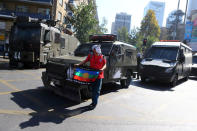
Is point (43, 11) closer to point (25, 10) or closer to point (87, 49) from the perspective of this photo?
point (25, 10)

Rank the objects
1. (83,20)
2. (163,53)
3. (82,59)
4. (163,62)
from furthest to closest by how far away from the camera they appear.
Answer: (83,20) → (163,53) → (163,62) → (82,59)

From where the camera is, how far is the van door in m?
6.45

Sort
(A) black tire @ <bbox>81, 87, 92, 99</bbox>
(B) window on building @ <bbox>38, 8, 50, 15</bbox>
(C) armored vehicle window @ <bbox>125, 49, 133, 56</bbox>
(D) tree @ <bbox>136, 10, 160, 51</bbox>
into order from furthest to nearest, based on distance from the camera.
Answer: (D) tree @ <bbox>136, 10, 160, 51</bbox>
(B) window on building @ <bbox>38, 8, 50, 15</bbox>
(C) armored vehicle window @ <bbox>125, 49, 133, 56</bbox>
(A) black tire @ <bbox>81, 87, 92, 99</bbox>

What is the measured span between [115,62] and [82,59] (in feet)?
5.04

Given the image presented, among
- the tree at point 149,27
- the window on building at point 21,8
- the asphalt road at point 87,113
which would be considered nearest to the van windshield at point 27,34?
the asphalt road at point 87,113

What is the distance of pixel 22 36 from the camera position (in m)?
10.5

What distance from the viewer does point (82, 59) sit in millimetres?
5648

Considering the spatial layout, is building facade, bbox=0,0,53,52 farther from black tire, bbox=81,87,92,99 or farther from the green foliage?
the green foliage

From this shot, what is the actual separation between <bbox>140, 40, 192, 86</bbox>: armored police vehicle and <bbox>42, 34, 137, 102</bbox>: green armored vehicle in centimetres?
106

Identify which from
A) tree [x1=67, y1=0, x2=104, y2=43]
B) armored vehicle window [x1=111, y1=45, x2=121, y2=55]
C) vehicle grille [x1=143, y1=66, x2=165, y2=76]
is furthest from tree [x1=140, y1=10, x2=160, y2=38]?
armored vehicle window [x1=111, y1=45, x2=121, y2=55]

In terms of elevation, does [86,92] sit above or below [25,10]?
below

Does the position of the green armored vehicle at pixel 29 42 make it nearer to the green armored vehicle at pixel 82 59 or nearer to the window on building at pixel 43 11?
the green armored vehicle at pixel 82 59

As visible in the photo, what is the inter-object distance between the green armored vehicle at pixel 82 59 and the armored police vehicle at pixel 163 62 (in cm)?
106

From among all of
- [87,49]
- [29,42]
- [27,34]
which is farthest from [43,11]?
[87,49]
